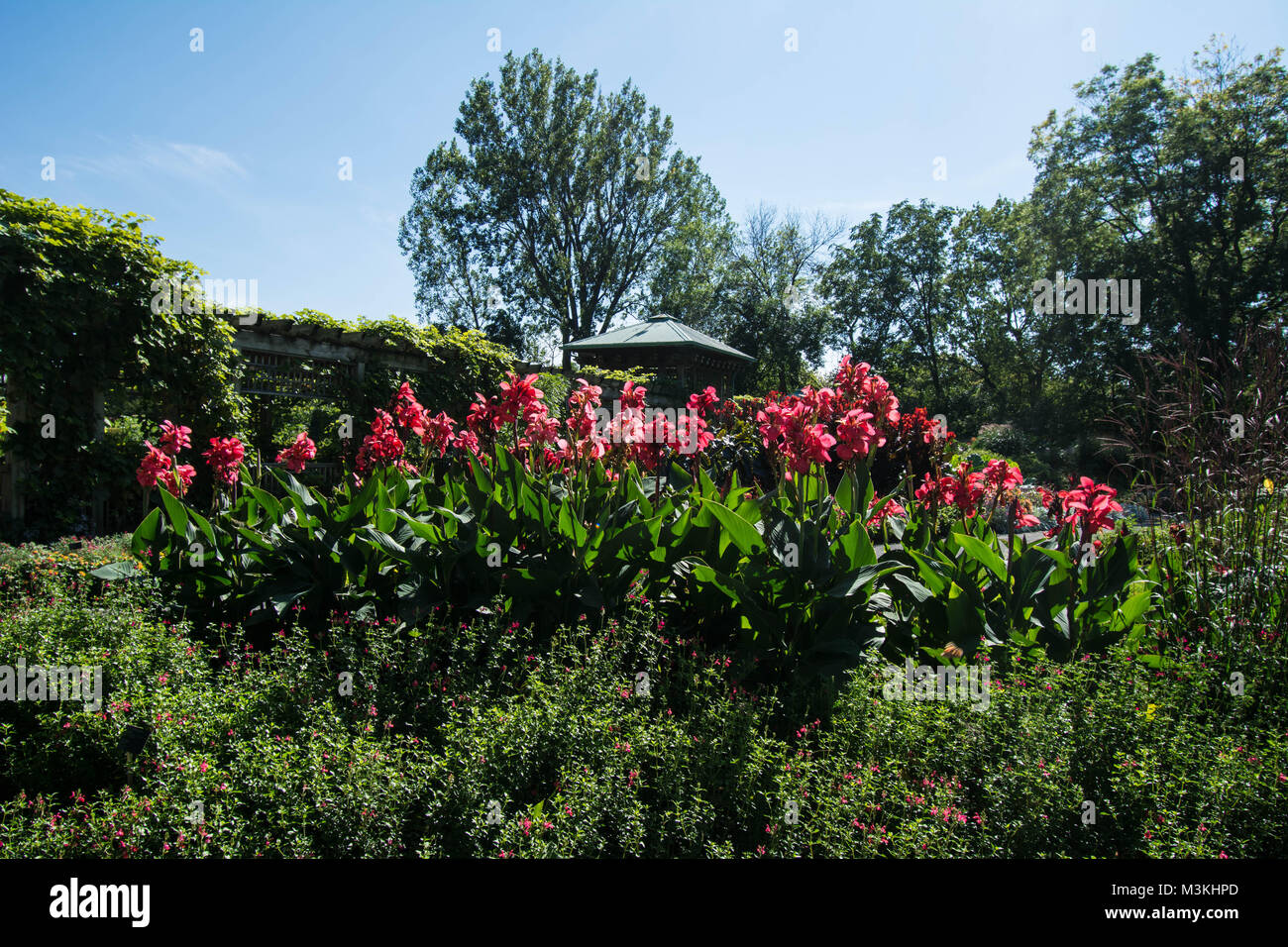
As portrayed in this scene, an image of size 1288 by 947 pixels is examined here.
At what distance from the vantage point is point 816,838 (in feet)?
6.84

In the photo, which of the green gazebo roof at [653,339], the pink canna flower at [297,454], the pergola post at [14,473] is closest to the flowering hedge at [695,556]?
the pink canna flower at [297,454]

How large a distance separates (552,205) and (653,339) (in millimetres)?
10811

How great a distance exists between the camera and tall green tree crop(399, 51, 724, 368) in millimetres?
27016

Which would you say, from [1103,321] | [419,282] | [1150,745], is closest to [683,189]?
[419,282]

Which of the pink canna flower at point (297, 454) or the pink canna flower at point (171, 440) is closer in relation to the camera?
the pink canna flower at point (171, 440)

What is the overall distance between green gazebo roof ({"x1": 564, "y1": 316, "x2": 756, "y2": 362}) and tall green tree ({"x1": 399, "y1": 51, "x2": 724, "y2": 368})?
7.63 m

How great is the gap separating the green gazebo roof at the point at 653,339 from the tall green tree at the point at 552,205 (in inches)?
300

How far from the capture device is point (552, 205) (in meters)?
28.1

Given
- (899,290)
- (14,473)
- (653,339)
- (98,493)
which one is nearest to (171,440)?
(14,473)

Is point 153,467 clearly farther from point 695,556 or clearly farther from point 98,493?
point 98,493

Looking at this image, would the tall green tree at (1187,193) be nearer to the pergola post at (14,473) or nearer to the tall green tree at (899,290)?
the tall green tree at (899,290)

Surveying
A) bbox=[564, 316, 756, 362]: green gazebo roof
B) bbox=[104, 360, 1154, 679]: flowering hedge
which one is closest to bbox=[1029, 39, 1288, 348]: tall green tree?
bbox=[564, 316, 756, 362]: green gazebo roof

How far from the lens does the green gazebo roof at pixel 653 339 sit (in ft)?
66.2

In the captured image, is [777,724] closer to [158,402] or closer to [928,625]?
[928,625]
